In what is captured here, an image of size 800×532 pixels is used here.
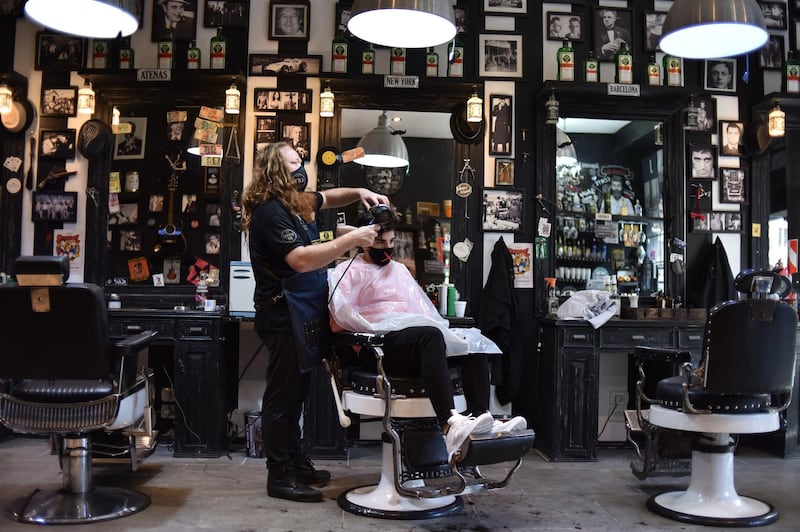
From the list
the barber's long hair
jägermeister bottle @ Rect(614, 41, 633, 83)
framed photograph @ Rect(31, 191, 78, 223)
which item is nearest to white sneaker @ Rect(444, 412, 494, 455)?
the barber's long hair

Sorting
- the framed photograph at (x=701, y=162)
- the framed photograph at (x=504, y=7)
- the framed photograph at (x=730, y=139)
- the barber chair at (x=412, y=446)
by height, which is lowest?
the barber chair at (x=412, y=446)

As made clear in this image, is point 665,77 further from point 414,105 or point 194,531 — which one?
point 194,531

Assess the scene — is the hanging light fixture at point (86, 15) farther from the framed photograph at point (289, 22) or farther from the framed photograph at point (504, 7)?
the framed photograph at point (504, 7)

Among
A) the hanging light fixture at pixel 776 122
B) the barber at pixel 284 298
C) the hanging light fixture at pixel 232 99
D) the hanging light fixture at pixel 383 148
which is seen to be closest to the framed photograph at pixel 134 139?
the hanging light fixture at pixel 232 99

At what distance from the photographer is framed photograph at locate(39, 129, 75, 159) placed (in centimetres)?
453

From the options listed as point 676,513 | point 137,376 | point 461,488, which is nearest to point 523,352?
point 676,513

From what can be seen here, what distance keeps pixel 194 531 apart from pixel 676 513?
199cm

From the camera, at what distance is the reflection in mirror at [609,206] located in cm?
463

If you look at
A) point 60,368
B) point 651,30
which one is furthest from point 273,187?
point 651,30

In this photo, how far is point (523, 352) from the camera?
451 cm

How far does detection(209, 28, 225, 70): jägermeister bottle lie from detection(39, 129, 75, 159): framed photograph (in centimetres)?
102

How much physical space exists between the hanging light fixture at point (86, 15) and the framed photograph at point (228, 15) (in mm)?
1179

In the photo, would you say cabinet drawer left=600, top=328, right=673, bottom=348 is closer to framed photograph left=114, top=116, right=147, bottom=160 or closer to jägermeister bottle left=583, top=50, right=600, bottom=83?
jägermeister bottle left=583, top=50, right=600, bottom=83

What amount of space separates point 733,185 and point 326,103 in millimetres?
2723
